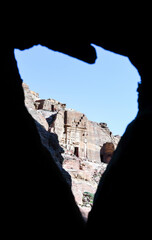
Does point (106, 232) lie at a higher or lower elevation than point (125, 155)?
lower

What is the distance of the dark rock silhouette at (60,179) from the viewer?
4.07 metres

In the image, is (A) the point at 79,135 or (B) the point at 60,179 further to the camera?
(A) the point at 79,135

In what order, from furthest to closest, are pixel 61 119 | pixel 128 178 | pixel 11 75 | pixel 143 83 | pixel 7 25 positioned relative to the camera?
pixel 61 119 < pixel 143 83 < pixel 11 75 < pixel 7 25 < pixel 128 178

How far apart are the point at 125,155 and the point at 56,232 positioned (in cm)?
255

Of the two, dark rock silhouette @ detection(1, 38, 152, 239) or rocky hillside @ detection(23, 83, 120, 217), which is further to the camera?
rocky hillside @ detection(23, 83, 120, 217)

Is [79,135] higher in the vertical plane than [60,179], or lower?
higher

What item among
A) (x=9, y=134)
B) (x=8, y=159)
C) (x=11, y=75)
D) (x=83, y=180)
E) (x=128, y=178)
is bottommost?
(x=83, y=180)

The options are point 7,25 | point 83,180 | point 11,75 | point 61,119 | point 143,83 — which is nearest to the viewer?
point 7,25

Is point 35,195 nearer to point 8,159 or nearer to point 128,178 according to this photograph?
point 8,159

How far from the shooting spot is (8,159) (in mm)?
4469

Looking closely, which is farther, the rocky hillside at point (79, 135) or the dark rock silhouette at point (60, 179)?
the rocky hillside at point (79, 135)

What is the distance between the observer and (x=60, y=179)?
594cm

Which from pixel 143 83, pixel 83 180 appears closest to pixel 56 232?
pixel 143 83

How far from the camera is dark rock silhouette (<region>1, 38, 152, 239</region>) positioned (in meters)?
4.07
